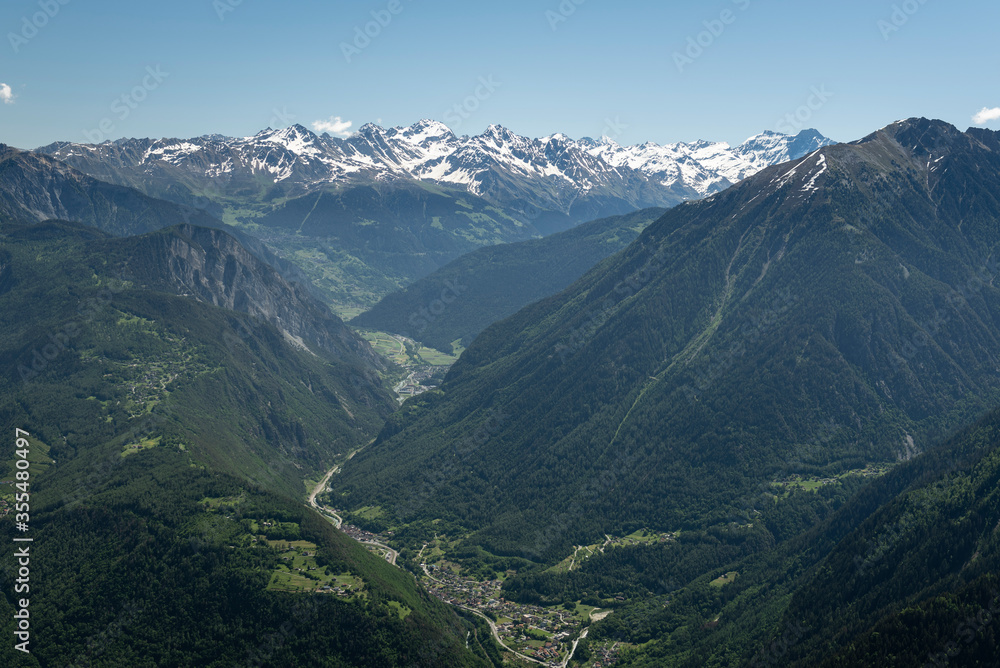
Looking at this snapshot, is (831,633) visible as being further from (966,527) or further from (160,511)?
(160,511)

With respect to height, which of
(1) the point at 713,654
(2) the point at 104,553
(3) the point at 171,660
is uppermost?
(2) the point at 104,553

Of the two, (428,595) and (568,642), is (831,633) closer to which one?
(568,642)

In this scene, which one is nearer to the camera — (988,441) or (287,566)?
(287,566)

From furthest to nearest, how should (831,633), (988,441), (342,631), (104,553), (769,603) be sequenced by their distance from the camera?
(988,441)
(769,603)
(104,553)
(342,631)
(831,633)

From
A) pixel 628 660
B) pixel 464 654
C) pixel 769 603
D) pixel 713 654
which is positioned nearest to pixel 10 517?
pixel 464 654

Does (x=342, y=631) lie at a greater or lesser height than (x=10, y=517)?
lesser

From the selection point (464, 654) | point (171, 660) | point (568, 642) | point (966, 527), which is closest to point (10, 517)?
point (171, 660)

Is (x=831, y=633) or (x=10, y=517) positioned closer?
(x=831, y=633)

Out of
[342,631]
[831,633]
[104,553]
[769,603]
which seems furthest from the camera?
[769,603]

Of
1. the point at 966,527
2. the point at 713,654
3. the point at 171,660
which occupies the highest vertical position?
the point at 171,660
